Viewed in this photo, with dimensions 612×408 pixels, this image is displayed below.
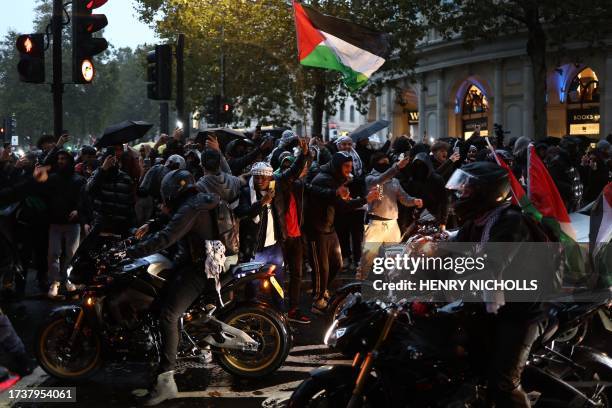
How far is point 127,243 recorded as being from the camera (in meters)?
7.08

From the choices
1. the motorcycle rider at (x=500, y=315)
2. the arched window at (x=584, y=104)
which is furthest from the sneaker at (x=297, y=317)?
the arched window at (x=584, y=104)

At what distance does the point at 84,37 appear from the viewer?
1141cm

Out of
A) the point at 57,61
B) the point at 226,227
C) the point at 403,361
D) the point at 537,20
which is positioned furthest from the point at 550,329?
the point at 537,20

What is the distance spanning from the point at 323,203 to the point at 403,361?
16.3 feet

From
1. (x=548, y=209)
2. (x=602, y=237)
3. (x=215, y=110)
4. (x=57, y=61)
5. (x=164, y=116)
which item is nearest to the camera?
(x=548, y=209)

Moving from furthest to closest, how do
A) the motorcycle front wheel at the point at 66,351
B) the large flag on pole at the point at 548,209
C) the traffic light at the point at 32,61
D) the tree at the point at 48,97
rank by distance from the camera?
the tree at the point at 48,97 < the traffic light at the point at 32,61 < the motorcycle front wheel at the point at 66,351 < the large flag on pole at the point at 548,209

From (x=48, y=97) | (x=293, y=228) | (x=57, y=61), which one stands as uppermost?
(x=48, y=97)

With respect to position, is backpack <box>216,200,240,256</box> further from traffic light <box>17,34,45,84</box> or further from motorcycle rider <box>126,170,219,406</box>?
traffic light <box>17,34,45,84</box>

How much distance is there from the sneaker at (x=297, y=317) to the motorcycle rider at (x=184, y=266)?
2845 millimetres

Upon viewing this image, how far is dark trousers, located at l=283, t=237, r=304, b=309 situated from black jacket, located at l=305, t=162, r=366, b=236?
1.08 feet

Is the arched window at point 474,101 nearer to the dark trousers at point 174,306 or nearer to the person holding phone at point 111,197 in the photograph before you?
the person holding phone at point 111,197

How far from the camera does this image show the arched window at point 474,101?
151ft

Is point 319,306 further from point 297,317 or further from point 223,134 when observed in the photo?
point 223,134

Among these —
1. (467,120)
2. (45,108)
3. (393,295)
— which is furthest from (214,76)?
(45,108)
